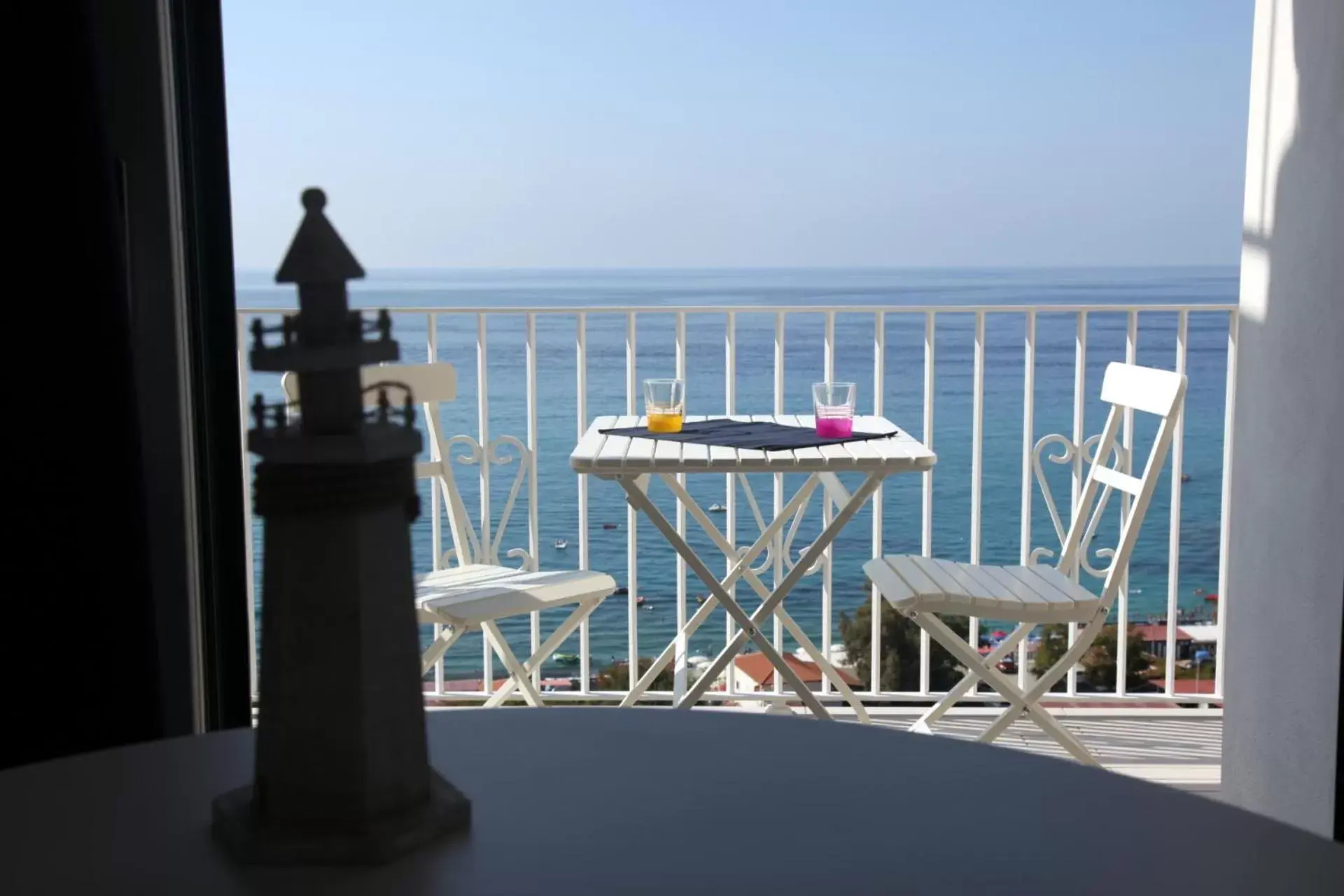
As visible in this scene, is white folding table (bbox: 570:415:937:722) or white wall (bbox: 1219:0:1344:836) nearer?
white wall (bbox: 1219:0:1344:836)

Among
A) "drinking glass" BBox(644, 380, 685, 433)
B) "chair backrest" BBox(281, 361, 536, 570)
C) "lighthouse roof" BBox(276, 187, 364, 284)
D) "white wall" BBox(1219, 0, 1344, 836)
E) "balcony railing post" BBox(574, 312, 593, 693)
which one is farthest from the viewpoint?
"balcony railing post" BBox(574, 312, 593, 693)

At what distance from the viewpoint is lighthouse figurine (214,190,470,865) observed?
0.45m

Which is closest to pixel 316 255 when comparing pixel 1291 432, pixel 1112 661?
pixel 1291 432

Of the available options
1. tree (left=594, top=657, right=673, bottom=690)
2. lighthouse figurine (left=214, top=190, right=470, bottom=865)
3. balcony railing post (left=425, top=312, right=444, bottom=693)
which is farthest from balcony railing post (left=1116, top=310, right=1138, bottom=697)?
lighthouse figurine (left=214, top=190, right=470, bottom=865)

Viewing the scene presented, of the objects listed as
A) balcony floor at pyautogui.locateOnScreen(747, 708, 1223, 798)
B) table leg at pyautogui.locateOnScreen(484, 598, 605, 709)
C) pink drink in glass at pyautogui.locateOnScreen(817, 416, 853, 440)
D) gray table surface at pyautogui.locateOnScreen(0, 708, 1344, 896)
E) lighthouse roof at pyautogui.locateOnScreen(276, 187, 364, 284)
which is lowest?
balcony floor at pyautogui.locateOnScreen(747, 708, 1223, 798)

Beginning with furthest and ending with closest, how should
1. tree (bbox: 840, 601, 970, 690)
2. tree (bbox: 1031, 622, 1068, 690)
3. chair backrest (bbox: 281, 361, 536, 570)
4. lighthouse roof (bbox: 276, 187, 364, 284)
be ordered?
tree (bbox: 1031, 622, 1068, 690), tree (bbox: 840, 601, 970, 690), chair backrest (bbox: 281, 361, 536, 570), lighthouse roof (bbox: 276, 187, 364, 284)

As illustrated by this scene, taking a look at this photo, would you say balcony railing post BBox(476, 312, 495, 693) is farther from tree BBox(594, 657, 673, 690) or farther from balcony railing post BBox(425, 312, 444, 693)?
tree BBox(594, 657, 673, 690)

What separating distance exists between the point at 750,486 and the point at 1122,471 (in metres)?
1.05

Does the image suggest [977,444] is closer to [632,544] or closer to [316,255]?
[632,544]

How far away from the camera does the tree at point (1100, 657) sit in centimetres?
390

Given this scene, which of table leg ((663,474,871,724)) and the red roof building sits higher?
table leg ((663,474,871,724))

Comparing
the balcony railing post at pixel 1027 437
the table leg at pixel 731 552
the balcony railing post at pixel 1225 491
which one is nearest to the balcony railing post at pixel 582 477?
the table leg at pixel 731 552

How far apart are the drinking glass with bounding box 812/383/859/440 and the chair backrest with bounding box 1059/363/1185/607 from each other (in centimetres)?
74

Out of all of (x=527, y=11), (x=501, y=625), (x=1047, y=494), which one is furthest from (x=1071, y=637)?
(x=527, y=11)
